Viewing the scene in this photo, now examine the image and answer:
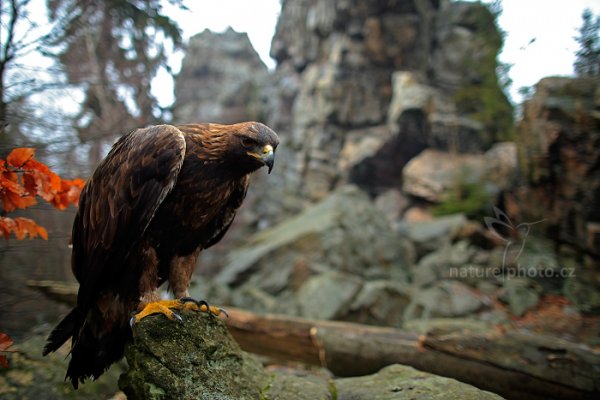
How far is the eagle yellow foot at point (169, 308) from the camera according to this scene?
2.29m

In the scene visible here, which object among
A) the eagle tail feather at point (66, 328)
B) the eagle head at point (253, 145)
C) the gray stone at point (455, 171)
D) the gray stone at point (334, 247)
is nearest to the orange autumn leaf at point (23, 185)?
the eagle tail feather at point (66, 328)

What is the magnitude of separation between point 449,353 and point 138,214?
3.25 m

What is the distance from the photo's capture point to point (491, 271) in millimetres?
7980

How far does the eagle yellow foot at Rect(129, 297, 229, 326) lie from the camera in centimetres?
229

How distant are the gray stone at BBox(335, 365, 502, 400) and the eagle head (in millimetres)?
1740

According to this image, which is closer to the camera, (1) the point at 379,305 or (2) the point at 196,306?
(2) the point at 196,306

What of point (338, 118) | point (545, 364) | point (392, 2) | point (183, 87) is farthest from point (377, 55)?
point (545, 364)

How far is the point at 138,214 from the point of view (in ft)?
7.59

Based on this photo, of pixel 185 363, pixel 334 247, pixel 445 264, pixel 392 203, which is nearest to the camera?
pixel 185 363

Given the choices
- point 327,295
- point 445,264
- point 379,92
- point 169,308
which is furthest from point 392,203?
point 169,308

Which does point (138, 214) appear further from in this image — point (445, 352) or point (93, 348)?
point (445, 352)

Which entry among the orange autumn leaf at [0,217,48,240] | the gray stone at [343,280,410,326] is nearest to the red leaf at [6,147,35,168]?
the orange autumn leaf at [0,217,48,240]

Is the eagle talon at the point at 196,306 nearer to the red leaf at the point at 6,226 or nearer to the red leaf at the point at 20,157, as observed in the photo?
the red leaf at the point at 6,226


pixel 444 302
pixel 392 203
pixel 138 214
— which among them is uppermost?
pixel 138 214
